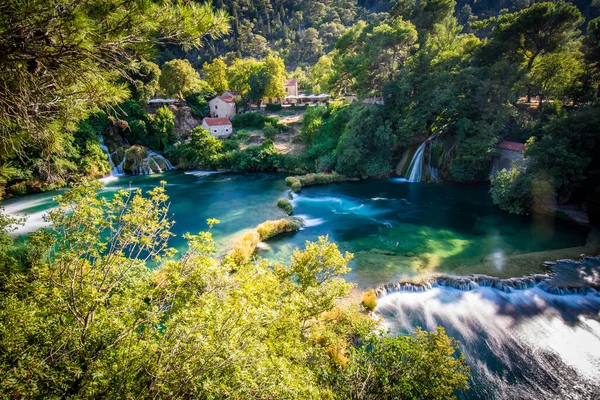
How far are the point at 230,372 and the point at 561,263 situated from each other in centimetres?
2106

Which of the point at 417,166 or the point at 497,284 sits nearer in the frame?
the point at 497,284

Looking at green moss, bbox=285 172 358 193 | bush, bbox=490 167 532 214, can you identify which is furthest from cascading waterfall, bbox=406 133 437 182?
bush, bbox=490 167 532 214

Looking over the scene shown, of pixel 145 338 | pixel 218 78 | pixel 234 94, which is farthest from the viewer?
pixel 218 78

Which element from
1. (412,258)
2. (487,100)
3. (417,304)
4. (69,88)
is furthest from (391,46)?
(69,88)

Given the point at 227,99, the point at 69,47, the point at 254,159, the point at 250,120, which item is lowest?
the point at 254,159

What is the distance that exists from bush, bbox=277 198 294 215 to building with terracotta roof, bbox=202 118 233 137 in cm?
2412

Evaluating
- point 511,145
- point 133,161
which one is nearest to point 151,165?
point 133,161

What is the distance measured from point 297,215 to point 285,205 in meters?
1.76

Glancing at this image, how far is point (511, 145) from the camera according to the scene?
2955 cm

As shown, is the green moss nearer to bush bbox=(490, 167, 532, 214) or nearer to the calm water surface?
the calm water surface

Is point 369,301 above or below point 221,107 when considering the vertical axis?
below

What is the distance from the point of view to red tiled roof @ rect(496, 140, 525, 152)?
28625 millimetres

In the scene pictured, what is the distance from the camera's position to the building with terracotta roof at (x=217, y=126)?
46.8 meters

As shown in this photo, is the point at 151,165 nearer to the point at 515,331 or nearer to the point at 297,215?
the point at 297,215
